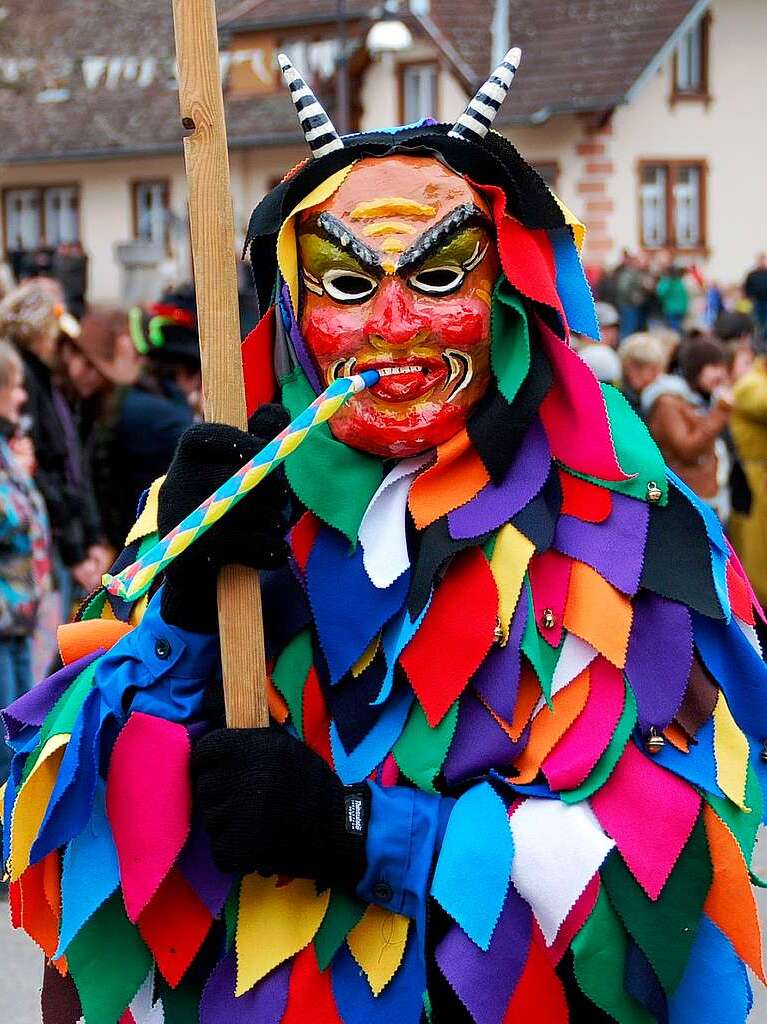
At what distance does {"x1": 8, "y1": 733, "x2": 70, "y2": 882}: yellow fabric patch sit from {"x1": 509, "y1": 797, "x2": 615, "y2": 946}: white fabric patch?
2.10 feet

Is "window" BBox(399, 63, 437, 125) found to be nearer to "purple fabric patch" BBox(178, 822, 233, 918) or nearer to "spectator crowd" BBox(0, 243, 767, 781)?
"spectator crowd" BBox(0, 243, 767, 781)

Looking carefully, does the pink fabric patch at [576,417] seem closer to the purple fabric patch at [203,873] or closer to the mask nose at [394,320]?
the mask nose at [394,320]

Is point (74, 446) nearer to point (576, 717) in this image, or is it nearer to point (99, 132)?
point (576, 717)

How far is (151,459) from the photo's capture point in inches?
242

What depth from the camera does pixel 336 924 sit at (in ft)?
7.61

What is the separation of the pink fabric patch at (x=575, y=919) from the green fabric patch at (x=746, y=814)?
21cm

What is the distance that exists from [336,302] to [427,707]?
0.61 metres

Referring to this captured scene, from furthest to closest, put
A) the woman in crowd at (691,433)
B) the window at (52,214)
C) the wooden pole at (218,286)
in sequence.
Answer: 1. the window at (52,214)
2. the woman in crowd at (691,433)
3. the wooden pole at (218,286)

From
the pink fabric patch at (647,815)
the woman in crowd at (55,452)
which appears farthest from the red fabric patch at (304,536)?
the woman in crowd at (55,452)

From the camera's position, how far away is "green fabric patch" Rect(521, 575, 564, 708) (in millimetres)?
2334

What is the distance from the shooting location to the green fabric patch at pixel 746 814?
91.4 inches

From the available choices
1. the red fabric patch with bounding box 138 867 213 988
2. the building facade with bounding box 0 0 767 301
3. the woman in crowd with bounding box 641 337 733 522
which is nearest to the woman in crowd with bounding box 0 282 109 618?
the woman in crowd with bounding box 641 337 733 522

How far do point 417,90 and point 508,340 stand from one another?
25.1 meters

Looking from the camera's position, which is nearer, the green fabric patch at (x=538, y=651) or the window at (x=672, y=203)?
the green fabric patch at (x=538, y=651)
